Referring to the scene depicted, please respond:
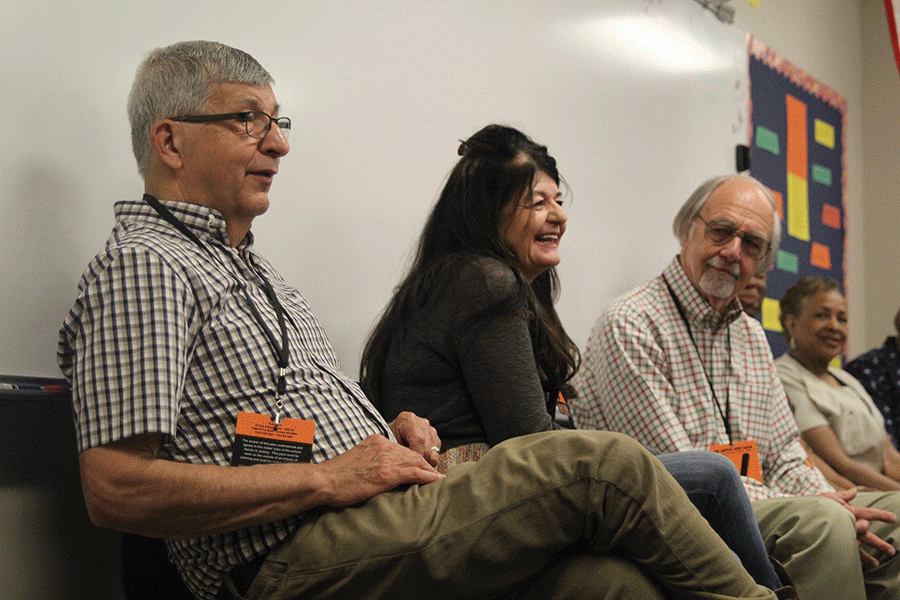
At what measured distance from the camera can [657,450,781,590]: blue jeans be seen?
153 cm

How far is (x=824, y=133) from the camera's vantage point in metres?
4.40

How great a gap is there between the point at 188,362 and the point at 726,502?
3.30 ft

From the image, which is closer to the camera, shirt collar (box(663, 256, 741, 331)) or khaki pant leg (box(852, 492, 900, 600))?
khaki pant leg (box(852, 492, 900, 600))

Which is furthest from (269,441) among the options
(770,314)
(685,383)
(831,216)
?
(831,216)

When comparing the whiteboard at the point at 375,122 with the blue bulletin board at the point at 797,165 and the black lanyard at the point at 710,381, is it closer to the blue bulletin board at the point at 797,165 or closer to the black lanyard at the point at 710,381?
the blue bulletin board at the point at 797,165

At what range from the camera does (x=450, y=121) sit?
7.46 ft

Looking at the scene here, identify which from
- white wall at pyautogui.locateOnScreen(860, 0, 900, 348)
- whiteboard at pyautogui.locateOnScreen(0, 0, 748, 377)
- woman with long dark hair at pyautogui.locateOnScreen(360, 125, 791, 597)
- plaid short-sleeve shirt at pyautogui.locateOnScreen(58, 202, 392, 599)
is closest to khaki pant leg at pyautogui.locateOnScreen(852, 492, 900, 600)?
woman with long dark hair at pyautogui.locateOnScreen(360, 125, 791, 597)

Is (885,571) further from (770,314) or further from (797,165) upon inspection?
(797,165)

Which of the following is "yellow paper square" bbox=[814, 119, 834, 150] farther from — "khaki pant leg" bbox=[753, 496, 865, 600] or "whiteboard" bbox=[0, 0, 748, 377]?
"khaki pant leg" bbox=[753, 496, 865, 600]

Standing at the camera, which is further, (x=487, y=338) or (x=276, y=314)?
(x=487, y=338)

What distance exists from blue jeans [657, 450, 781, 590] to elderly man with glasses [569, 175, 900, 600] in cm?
39

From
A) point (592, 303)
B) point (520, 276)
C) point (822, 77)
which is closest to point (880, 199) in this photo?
point (822, 77)

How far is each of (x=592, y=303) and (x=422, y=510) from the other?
68.6 inches

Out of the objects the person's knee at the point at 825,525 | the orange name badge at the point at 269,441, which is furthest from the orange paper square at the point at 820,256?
the orange name badge at the point at 269,441
